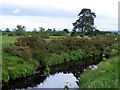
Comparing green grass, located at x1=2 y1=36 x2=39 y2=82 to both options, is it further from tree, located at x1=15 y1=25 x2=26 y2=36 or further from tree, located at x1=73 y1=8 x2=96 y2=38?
tree, located at x1=73 y1=8 x2=96 y2=38

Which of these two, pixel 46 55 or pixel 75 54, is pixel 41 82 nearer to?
pixel 46 55

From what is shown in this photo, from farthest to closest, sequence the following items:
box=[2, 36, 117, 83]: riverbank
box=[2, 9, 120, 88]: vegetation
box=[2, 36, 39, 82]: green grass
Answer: box=[2, 36, 117, 83]: riverbank
box=[2, 36, 39, 82]: green grass
box=[2, 9, 120, 88]: vegetation

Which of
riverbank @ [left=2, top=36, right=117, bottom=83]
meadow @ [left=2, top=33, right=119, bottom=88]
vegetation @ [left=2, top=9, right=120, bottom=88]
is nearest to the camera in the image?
meadow @ [left=2, top=33, right=119, bottom=88]

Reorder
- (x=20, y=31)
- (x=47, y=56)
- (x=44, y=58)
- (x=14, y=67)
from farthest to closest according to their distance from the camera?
(x=20, y=31), (x=47, y=56), (x=44, y=58), (x=14, y=67)

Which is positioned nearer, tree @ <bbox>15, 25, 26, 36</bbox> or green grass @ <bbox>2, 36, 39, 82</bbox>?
green grass @ <bbox>2, 36, 39, 82</bbox>

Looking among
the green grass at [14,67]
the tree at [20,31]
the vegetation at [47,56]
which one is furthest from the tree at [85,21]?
the green grass at [14,67]

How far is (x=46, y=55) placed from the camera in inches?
729

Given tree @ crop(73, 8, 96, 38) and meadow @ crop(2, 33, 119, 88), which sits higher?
tree @ crop(73, 8, 96, 38)

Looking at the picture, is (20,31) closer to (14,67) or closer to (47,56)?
(47,56)

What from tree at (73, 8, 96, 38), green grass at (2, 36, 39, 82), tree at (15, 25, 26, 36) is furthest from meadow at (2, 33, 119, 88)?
tree at (73, 8, 96, 38)

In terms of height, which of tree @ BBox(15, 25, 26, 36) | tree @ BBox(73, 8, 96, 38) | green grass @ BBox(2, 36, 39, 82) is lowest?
green grass @ BBox(2, 36, 39, 82)

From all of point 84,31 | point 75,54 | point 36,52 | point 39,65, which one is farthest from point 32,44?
point 84,31

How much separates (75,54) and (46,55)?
732 centimetres

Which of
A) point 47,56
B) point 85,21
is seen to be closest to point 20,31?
point 47,56
